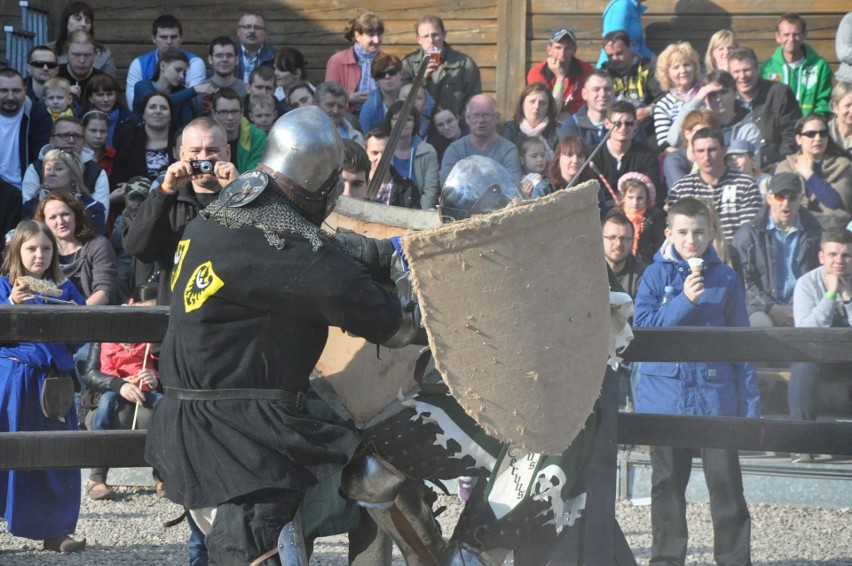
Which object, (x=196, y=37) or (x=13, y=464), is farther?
(x=196, y=37)

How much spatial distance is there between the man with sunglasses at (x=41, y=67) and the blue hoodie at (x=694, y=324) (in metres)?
5.11

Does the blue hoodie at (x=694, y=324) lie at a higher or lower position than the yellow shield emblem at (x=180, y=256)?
lower

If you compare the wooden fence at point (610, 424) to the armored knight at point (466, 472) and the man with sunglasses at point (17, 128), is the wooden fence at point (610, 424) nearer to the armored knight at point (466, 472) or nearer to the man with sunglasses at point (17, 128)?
the armored knight at point (466, 472)

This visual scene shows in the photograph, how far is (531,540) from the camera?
12.6ft

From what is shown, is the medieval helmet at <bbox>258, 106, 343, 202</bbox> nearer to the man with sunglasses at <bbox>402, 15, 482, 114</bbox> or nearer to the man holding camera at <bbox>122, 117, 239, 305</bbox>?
the man holding camera at <bbox>122, 117, 239, 305</bbox>

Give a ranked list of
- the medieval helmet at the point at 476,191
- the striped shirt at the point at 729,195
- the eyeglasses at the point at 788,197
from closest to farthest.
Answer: the medieval helmet at the point at 476,191
the eyeglasses at the point at 788,197
the striped shirt at the point at 729,195

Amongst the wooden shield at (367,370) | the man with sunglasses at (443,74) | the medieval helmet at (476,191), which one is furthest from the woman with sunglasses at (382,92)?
the medieval helmet at (476,191)

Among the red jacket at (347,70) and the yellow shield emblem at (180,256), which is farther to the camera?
the red jacket at (347,70)

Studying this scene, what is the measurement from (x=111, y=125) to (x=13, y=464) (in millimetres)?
4905

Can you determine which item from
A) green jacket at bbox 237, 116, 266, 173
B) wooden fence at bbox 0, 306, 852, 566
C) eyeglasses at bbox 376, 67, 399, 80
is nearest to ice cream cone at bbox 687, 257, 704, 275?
wooden fence at bbox 0, 306, 852, 566

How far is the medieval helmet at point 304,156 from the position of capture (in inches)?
136

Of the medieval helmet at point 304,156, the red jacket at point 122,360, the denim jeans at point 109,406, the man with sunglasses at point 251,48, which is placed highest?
the man with sunglasses at point 251,48

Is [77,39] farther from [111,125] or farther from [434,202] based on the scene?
[434,202]

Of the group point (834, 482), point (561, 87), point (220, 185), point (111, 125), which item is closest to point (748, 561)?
point (834, 482)
